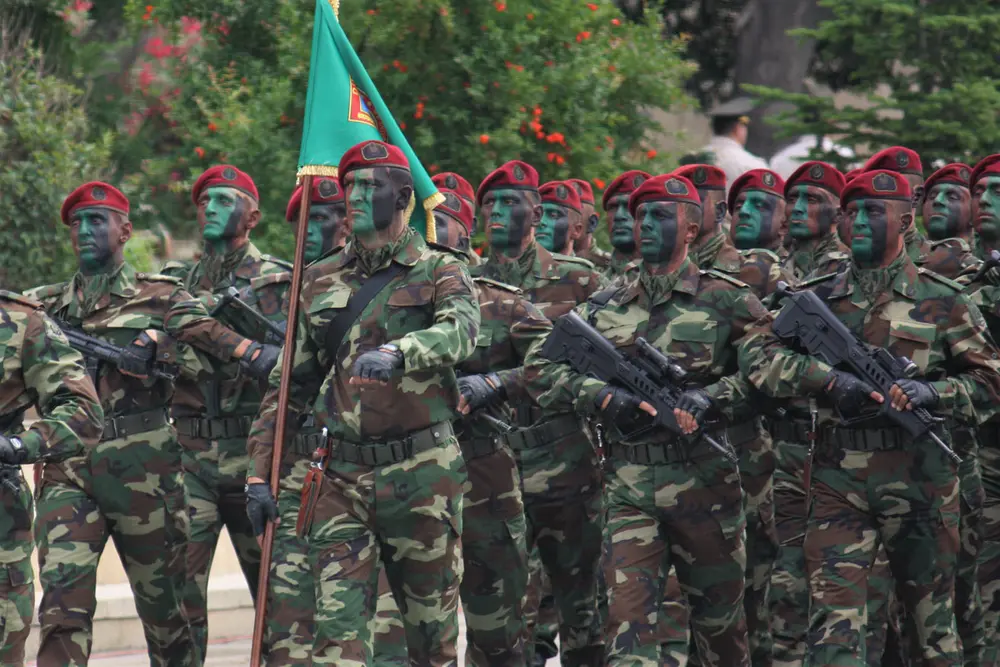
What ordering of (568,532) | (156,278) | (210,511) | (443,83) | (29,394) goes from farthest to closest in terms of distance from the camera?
(443,83) → (210,511) → (568,532) → (156,278) → (29,394)

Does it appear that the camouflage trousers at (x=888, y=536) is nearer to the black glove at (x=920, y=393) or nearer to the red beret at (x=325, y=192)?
the black glove at (x=920, y=393)

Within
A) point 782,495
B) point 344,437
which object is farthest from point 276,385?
point 782,495

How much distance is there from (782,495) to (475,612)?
184cm

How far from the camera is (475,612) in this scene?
31.1 ft

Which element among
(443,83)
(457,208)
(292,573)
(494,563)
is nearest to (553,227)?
(457,208)

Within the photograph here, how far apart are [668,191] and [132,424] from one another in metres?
2.78

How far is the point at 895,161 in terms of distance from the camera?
9.95 m

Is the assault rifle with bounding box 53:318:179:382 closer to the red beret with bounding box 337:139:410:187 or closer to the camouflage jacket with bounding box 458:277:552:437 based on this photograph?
the camouflage jacket with bounding box 458:277:552:437

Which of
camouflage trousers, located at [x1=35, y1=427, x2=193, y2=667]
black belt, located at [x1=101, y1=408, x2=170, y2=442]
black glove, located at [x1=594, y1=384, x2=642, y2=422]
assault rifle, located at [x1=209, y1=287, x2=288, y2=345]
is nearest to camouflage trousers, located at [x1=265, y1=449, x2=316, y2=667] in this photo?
camouflage trousers, located at [x1=35, y1=427, x2=193, y2=667]

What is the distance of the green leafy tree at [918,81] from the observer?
17.1m

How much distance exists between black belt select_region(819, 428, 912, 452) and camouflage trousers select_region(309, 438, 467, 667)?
5.73 feet

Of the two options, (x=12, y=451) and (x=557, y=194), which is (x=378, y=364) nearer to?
(x=12, y=451)

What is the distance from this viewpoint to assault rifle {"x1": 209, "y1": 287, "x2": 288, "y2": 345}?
10.3 metres

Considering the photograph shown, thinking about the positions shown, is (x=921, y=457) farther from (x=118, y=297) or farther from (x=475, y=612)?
(x=118, y=297)
